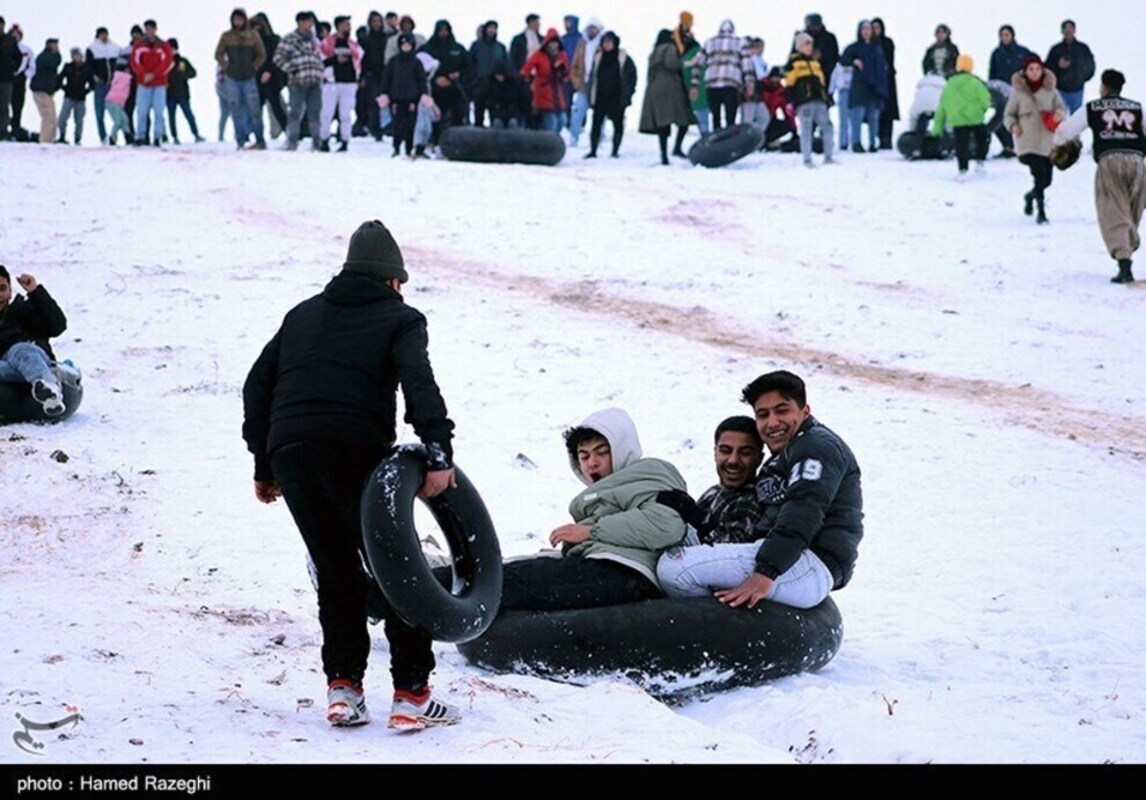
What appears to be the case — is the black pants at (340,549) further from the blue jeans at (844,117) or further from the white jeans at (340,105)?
the blue jeans at (844,117)

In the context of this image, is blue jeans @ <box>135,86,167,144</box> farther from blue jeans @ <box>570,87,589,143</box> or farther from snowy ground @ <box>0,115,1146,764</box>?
blue jeans @ <box>570,87,589,143</box>

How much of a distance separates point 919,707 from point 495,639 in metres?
1.67

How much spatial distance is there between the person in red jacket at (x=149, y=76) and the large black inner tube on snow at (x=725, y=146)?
25.5 ft

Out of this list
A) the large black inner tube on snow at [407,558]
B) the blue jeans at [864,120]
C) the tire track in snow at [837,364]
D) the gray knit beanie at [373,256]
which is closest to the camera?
the large black inner tube on snow at [407,558]

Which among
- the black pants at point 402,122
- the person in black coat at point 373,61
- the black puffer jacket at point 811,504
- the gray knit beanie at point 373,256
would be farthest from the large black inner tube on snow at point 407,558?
the person in black coat at point 373,61

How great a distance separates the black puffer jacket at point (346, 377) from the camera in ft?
17.6

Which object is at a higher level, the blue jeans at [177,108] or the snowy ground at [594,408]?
the blue jeans at [177,108]

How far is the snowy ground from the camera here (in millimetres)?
5875

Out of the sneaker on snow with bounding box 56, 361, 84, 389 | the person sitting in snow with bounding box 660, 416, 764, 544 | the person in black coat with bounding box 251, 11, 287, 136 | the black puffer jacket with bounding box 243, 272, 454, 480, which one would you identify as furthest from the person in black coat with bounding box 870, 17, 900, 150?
the black puffer jacket with bounding box 243, 272, 454, 480

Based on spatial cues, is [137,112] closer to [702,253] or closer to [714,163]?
[714,163]

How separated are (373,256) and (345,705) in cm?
148

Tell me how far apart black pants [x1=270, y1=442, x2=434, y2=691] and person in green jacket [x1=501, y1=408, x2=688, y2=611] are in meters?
1.26

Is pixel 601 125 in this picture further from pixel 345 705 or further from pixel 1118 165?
pixel 345 705

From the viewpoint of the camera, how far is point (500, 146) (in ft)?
76.9
